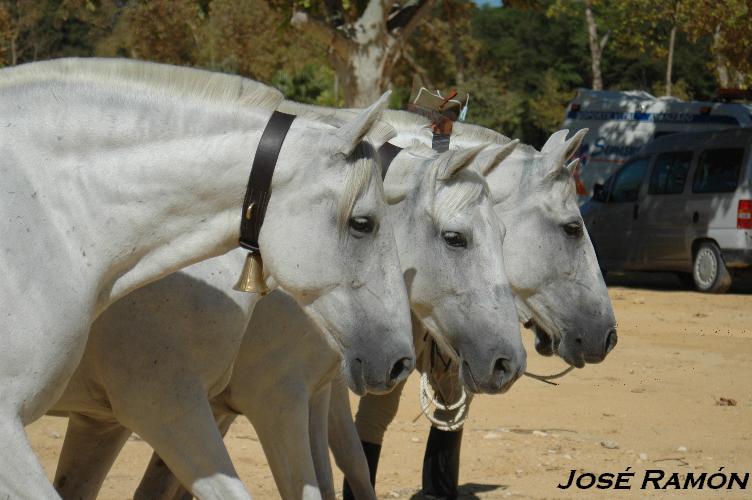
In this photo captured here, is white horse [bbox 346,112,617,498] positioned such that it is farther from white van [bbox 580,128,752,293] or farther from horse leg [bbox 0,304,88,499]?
white van [bbox 580,128,752,293]

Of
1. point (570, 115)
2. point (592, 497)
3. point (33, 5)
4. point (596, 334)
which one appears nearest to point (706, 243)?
point (570, 115)

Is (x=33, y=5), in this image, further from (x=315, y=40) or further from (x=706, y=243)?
(x=706, y=243)

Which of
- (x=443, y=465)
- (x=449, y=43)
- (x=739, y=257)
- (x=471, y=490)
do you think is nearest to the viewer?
(x=443, y=465)

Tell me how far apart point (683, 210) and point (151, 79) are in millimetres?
15001

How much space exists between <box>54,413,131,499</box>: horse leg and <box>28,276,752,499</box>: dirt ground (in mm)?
1931

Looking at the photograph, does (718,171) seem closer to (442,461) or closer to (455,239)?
(442,461)

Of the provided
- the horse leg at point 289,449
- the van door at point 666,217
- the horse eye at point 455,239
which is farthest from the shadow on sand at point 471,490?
the van door at point 666,217

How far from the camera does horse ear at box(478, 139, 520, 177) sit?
200 inches

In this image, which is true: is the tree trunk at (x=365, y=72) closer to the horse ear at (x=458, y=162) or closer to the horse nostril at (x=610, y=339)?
the horse nostril at (x=610, y=339)

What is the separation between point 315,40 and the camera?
3634 cm

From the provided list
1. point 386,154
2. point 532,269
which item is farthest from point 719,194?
point 386,154

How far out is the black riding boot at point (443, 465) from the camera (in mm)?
6453

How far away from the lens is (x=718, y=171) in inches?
676

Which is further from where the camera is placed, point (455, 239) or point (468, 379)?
point (455, 239)
